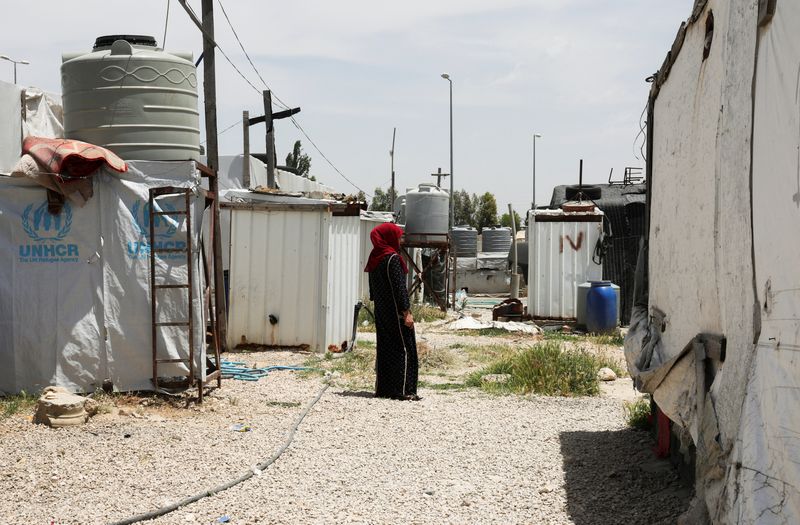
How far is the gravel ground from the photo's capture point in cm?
487

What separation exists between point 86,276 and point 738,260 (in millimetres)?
6044

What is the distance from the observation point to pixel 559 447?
6.53m

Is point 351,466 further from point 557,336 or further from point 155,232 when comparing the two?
point 557,336

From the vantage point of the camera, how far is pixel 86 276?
25.7ft

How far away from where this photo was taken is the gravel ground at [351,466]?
16.0 feet

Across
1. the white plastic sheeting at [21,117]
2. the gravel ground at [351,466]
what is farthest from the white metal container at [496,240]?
the gravel ground at [351,466]

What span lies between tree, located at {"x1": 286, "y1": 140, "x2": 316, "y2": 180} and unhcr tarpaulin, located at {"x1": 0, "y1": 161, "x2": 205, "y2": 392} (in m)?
35.1

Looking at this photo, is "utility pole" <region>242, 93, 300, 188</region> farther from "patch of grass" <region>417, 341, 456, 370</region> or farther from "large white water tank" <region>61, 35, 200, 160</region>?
"large white water tank" <region>61, 35, 200, 160</region>

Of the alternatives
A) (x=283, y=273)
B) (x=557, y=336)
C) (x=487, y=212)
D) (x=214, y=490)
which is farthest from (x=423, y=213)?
(x=487, y=212)

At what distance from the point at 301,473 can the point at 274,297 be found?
659cm

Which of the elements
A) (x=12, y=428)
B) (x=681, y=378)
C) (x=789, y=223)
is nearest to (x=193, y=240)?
(x=12, y=428)

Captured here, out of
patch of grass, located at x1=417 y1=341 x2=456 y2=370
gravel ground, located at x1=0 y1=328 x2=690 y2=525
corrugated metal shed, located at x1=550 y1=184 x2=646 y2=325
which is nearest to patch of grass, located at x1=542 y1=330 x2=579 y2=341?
corrugated metal shed, located at x1=550 y1=184 x2=646 y2=325

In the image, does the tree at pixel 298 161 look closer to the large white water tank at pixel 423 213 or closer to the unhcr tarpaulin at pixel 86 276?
the large white water tank at pixel 423 213

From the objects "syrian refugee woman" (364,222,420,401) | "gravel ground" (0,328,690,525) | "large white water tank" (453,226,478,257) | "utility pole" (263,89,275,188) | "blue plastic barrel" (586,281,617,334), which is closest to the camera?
"gravel ground" (0,328,690,525)
